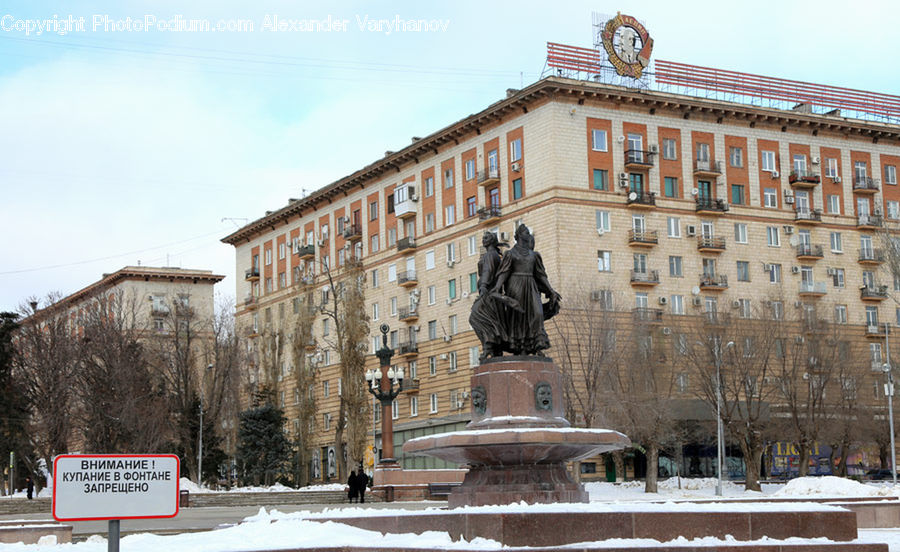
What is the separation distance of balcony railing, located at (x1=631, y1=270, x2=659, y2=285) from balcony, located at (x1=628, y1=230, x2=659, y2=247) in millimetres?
1370

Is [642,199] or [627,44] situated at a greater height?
[627,44]

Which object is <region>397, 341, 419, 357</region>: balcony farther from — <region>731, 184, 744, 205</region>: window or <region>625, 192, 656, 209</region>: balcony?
<region>731, 184, 744, 205</region>: window

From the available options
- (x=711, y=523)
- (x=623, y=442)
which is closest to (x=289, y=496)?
(x=623, y=442)

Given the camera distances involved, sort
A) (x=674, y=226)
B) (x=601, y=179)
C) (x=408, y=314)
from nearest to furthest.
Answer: (x=601, y=179) < (x=674, y=226) < (x=408, y=314)

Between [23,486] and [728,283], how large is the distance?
47463mm

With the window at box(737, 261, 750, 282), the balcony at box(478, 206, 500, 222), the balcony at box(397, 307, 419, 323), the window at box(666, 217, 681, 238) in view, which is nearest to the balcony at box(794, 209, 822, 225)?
Result: the window at box(737, 261, 750, 282)

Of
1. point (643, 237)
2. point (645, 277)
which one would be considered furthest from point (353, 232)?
point (645, 277)

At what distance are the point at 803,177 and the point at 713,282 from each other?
8419 millimetres

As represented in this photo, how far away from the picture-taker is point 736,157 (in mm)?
59906

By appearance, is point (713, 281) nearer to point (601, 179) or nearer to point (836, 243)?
point (601, 179)

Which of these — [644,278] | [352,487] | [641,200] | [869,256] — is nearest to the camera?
A: [352,487]

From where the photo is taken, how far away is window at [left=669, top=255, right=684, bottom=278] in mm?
57516

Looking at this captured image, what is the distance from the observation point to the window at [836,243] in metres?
62.2

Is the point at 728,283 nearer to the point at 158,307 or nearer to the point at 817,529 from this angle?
the point at 817,529
